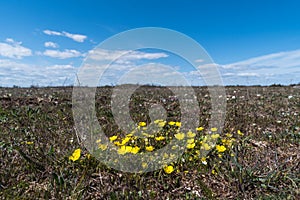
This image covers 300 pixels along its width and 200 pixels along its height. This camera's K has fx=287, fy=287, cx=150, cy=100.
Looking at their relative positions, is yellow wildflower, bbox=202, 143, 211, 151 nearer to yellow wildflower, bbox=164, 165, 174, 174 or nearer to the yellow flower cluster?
the yellow flower cluster

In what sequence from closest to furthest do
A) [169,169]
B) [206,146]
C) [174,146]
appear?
1. [169,169]
2. [206,146]
3. [174,146]

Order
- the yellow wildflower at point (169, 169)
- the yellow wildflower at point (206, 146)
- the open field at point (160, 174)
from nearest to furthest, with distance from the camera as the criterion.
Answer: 1. the open field at point (160, 174)
2. the yellow wildflower at point (169, 169)
3. the yellow wildflower at point (206, 146)

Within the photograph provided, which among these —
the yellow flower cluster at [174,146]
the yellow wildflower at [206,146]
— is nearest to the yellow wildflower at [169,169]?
the yellow flower cluster at [174,146]

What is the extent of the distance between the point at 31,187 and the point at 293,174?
11.4 feet

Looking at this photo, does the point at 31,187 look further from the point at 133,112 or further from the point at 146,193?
the point at 133,112

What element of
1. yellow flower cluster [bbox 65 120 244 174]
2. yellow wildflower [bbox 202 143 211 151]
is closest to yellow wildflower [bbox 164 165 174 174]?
yellow flower cluster [bbox 65 120 244 174]

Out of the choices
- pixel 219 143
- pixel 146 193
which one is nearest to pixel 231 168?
pixel 219 143

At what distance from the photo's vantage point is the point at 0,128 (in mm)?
6367

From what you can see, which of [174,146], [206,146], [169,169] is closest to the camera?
[169,169]

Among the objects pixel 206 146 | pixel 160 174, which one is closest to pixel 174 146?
pixel 206 146

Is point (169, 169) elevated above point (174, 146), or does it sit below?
below

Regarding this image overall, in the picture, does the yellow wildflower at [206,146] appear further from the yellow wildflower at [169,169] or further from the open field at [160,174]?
the yellow wildflower at [169,169]

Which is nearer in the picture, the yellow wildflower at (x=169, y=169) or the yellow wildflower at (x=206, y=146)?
the yellow wildflower at (x=169, y=169)

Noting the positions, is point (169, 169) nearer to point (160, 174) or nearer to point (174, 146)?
point (160, 174)
